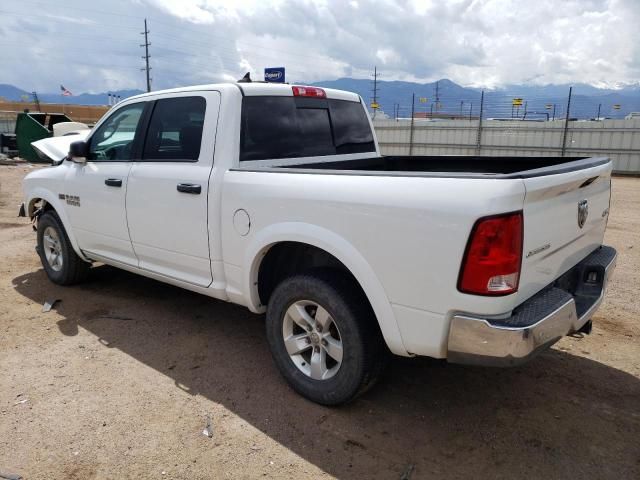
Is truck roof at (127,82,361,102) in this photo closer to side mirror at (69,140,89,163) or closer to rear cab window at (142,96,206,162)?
rear cab window at (142,96,206,162)

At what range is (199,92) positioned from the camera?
3.79 meters

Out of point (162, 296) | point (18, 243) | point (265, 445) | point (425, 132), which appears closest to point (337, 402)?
point (265, 445)

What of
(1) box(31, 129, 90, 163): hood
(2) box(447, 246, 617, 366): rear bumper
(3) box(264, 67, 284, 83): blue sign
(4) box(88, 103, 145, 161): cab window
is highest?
(3) box(264, 67, 284, 83): blue sign

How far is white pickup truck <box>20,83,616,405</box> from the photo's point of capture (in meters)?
2.39

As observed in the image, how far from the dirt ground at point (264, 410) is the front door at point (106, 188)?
0.71m

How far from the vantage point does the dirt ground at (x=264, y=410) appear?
271 cm

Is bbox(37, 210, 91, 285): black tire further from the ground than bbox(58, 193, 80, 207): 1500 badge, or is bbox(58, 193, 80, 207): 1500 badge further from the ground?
bbox(58, 193, 80, 207): 1500 badge

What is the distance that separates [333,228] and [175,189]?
4.78 feet

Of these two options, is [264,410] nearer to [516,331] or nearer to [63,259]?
[516,331]

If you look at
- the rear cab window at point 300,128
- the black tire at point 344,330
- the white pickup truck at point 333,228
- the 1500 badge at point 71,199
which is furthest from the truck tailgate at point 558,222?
the 1500 badge at point 71,199

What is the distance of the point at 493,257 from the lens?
2.33 meters

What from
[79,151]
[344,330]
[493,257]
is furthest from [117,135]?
[493,257]

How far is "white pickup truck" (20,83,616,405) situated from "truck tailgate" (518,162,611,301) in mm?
13

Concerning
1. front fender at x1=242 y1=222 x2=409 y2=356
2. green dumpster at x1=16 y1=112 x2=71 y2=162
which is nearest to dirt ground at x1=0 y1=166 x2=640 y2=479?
front fender at x1=242 y1=222 x2=409 y2=356
